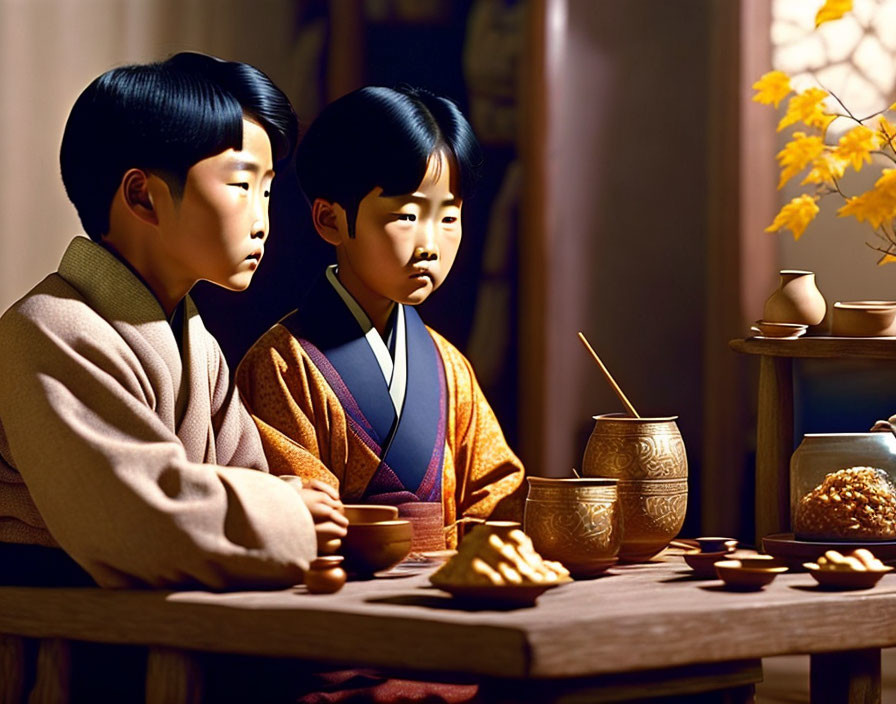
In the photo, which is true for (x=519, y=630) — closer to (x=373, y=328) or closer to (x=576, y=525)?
(x=576, y=525)

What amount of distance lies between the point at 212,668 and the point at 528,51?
5.03ft

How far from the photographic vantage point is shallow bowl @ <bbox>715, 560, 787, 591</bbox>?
4.73 ft

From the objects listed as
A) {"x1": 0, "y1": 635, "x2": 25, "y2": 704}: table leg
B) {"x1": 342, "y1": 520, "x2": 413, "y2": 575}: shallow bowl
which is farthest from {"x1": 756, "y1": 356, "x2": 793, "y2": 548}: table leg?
{"x1": 0, "y1": 635, "x2": 25, "y2": 704}: table leg

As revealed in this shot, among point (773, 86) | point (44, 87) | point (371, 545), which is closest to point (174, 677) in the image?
point (371, 545)

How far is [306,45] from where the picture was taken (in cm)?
260

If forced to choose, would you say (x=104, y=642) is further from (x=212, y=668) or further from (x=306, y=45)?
(x=306, y=45)

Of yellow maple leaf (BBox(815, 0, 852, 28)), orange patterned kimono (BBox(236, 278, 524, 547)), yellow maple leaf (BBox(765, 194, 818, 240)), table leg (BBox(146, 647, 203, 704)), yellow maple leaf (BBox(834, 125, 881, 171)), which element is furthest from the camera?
yellow maple leaf (BBox(765, 194, 818, 240))

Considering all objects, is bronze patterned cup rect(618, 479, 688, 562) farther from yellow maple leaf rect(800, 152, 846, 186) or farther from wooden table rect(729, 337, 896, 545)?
yellow maple leaf rect(800, 152, 846, 186)

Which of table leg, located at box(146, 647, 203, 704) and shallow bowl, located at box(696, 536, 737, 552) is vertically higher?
shallow bowl, located at box(696, 536, 737, 552)

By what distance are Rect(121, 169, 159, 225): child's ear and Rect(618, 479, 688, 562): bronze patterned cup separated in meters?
0.64

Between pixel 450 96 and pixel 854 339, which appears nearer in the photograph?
pixel 854 339

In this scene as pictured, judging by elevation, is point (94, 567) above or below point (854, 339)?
below

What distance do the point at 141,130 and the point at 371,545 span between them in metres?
0.52

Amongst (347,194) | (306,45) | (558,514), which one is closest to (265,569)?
(558,514)
